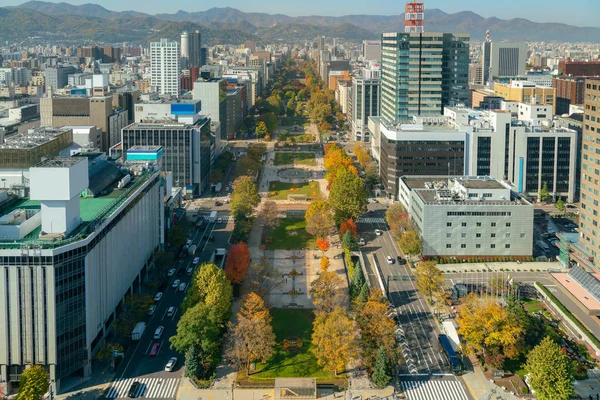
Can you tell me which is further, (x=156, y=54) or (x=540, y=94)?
(x=156, y=54)

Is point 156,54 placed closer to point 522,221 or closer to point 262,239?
point 262,239

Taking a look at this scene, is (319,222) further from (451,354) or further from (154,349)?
(154,349)

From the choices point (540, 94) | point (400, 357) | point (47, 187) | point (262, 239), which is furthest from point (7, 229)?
point (540, 94)

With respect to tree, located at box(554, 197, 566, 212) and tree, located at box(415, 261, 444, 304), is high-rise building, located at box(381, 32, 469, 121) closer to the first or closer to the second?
tree, located at box(554, 197, 566, 212)

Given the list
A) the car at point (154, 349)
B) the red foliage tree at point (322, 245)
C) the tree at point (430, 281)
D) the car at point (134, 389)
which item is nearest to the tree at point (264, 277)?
the red foliage tree at point (322, 245)

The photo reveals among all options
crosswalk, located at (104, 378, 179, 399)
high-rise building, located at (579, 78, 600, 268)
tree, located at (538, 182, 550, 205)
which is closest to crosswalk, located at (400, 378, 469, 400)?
crosswalk, located at (104, 378, 179, 399)

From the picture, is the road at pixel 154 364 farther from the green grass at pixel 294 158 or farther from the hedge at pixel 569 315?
the green grass at pixel 294 158
